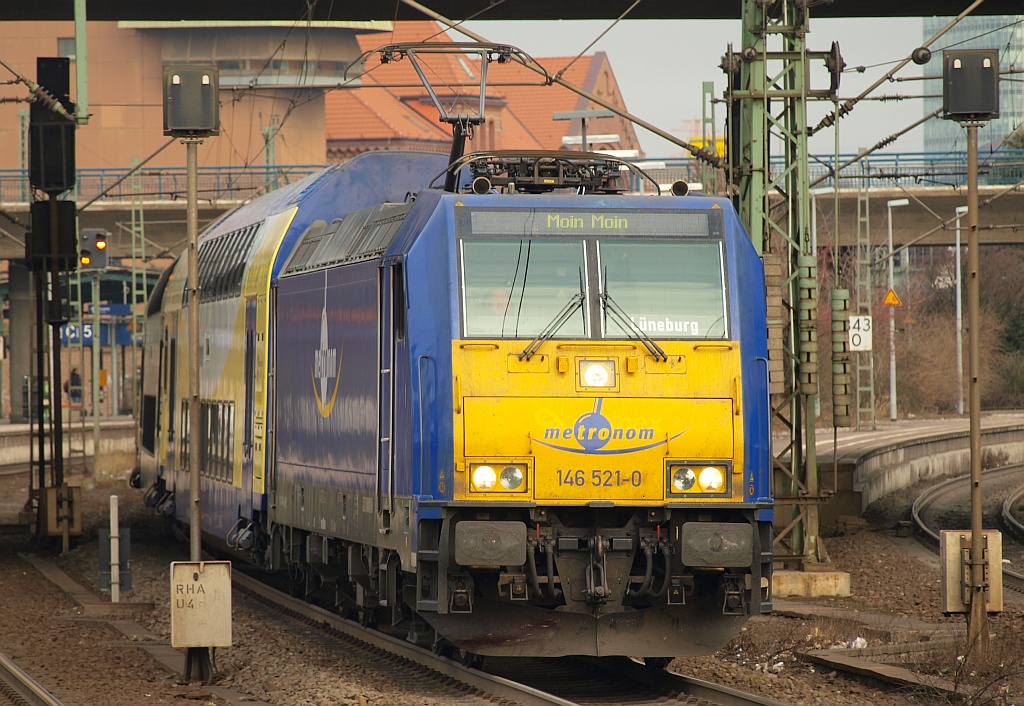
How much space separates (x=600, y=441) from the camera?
1102 centimetres

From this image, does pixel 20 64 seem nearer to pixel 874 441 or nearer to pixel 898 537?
pixel 874 441

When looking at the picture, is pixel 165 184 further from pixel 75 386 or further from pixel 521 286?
pixel 521 286

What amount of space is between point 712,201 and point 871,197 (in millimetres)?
39836

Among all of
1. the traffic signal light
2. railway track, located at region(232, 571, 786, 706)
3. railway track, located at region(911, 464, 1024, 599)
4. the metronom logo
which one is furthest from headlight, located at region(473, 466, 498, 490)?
the traffic signal light

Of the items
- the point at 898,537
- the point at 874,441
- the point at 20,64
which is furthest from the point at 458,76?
the point at 898,537

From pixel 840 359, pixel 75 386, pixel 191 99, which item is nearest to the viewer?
pixel 191 99

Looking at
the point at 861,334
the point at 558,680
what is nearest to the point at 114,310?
the point at 861,334

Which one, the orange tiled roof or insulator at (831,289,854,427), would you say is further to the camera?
the orange tiled roof

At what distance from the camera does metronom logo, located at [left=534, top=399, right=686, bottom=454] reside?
11.0 m

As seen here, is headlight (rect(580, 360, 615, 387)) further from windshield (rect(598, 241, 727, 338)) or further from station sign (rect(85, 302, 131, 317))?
station sign (rect(85, 302, 131, 317))

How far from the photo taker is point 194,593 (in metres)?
12.3

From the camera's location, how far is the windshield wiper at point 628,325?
11.2 metres

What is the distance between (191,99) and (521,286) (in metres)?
3.09

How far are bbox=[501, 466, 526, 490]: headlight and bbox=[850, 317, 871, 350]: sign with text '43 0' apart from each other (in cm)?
2936
